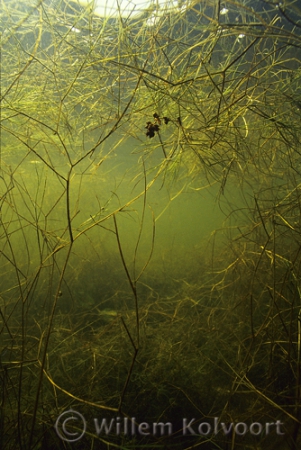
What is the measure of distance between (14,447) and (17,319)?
6.24 ft

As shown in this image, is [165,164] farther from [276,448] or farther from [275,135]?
[276,448]

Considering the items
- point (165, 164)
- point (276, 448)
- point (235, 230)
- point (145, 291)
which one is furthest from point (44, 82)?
point (276, 448)

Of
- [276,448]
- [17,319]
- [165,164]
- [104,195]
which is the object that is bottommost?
[276,448]

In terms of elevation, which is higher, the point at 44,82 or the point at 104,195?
the point at 104,195

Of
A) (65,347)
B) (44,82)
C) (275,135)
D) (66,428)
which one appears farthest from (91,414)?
(44,82)

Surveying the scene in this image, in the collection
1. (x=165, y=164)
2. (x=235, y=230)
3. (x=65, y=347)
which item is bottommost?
(x=65, y=347)

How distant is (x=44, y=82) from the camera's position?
282 centimetres

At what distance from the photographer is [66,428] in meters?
1.52

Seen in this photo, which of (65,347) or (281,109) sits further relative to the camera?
(65,347)

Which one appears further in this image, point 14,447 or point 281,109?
point 281,109

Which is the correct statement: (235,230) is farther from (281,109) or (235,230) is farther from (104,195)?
(104,195)

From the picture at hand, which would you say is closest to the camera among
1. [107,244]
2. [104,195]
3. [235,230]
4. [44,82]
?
[44,82]

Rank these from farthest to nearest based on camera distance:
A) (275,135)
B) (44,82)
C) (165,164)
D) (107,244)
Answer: (107,244) < (44,82) < (275,135) < (165,164)

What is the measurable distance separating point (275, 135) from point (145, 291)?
2.64 meters
